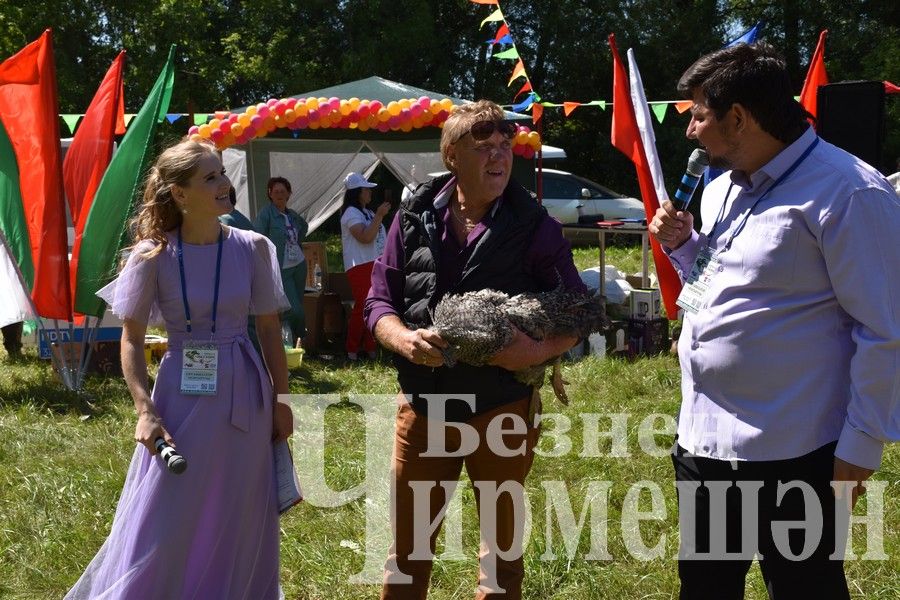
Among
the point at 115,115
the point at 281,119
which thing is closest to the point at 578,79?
the point at 281,119

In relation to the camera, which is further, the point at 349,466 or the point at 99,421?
the point at 99,421

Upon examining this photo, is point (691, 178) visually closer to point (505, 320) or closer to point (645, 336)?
point (505, 320)

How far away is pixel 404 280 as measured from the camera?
3.13m

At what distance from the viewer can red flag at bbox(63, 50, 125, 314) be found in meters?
7.39

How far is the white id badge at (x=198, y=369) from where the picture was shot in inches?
128

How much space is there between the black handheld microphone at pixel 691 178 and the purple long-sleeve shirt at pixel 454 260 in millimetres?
373

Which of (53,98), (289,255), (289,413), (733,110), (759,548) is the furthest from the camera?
(289,255)

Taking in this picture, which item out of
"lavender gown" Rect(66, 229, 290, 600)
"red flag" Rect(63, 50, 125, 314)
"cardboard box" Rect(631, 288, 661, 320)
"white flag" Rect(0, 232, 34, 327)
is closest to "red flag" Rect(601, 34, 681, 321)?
"cardboard box" Rect(631, 288, 661, 320)

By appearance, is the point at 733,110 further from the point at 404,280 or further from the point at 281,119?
the point at 281,119

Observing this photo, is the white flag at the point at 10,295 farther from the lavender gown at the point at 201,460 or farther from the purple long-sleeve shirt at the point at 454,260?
the purple long-sleeve shirt at the point at 454,260

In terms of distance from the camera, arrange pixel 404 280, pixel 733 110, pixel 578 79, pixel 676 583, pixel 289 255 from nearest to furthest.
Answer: pixel 733 110 → pixel 404 280 → pixel 676 583 → pixel 289 255 → pixel 578 79

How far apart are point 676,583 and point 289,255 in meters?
6.06

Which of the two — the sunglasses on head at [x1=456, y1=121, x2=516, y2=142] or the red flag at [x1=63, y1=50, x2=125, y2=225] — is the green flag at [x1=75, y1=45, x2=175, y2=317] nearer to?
the red flag at [x1=63, y1=50, x2=125, y2=225]

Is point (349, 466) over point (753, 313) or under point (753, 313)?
under
